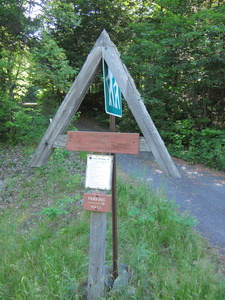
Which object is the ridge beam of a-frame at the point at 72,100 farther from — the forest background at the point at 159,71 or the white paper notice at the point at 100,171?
the forest background at the point at 159,71

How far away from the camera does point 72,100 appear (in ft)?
7.57

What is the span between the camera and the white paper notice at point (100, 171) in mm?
2115

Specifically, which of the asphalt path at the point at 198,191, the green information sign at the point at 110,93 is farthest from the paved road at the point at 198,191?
the green information sign at the point at 110,93

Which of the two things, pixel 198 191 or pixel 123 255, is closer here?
pixel 123 255

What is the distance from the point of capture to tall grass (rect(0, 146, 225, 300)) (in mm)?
2242

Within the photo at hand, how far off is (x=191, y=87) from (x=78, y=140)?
376 inches

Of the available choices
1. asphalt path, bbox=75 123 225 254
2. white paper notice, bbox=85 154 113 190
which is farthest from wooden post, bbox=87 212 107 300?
asphalt path, bbox=75 123 225 254

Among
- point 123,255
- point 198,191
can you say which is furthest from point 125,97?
point 198,191

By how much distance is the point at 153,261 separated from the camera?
270 centimetres

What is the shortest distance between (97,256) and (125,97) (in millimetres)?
1595

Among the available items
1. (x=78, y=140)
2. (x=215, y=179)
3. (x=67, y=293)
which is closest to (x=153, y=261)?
(x=67, y=293)

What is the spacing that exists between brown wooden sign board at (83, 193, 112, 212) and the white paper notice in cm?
8

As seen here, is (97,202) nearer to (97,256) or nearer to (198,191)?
(97,256)

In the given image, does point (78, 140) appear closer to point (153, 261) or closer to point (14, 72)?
point (153, 261)
